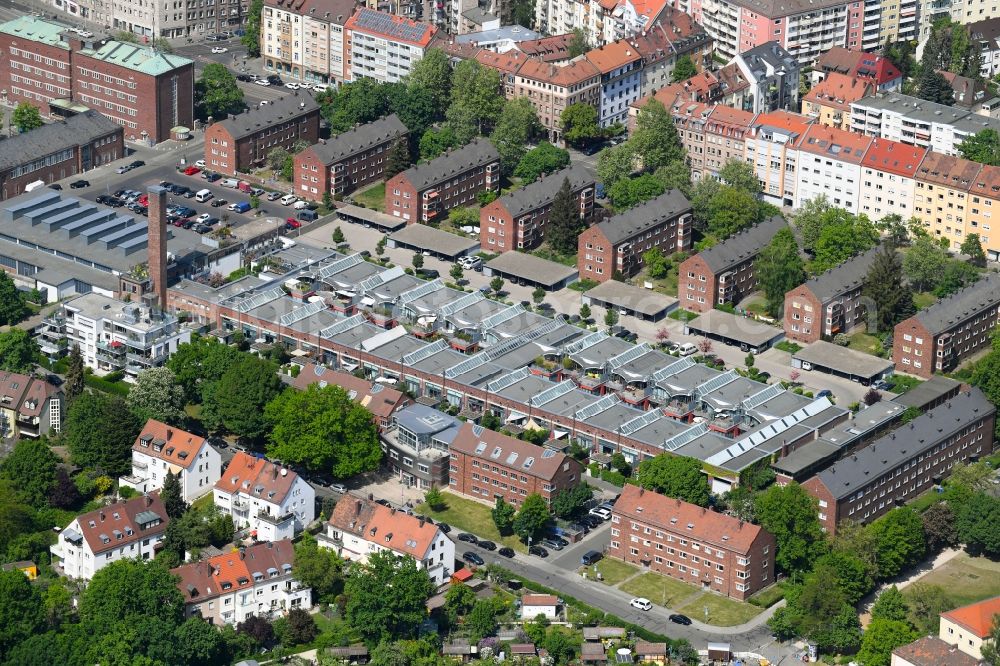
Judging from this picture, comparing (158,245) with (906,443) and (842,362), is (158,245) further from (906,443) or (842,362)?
(906,443)

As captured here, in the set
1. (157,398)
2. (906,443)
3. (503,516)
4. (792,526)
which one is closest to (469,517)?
(503,516)

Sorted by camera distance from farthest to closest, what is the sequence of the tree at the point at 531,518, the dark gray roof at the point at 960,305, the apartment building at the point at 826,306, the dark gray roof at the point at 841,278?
the dark gray roof at the point at 841,278 < the apartment building at the point at 826,306 < the dark gray roof at the point at 960,305 < the tree at the point at 531,518

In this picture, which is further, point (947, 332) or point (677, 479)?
point (947, 332)

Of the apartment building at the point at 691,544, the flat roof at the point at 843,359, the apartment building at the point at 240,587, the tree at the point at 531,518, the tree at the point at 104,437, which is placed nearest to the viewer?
the apartment building at the point at 240,587

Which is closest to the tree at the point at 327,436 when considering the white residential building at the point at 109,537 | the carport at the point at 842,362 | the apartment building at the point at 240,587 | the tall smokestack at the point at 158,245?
the white residential building at the point at 109,537

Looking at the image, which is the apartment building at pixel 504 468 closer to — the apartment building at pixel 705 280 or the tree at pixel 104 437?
the tree at pixel 104 437

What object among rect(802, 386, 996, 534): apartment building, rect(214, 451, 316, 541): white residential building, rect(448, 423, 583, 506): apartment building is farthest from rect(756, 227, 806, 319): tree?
rect(214, 451, 316, 541): white residential building

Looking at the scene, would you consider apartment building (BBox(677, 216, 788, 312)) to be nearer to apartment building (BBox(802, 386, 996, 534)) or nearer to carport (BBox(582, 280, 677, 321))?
carport (BBox(582, 280, 677, 321))
